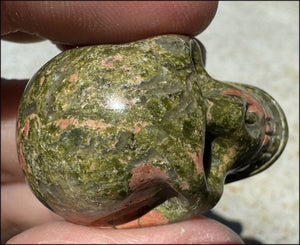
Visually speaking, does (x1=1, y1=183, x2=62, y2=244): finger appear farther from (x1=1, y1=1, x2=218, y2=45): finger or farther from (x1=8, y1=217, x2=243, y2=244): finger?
(x1=1, y1=1, x2=218, y2=45): finger

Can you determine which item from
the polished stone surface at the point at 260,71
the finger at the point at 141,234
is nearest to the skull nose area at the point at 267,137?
the finger at the point at 141,234

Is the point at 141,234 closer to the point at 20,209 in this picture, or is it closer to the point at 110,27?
the point at 110,27

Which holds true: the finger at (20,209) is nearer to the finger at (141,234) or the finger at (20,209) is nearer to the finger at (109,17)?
the finger at (141,234)

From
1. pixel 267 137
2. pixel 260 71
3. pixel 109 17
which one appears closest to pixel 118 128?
pixel 109 17

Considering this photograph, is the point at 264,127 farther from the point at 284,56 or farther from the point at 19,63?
the point at 284,56

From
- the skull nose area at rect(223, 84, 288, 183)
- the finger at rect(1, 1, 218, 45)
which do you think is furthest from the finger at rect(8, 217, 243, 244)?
the finger at rect(1, 1, 218, 45)

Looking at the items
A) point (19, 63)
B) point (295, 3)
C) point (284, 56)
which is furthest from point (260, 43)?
point (19, 63)
